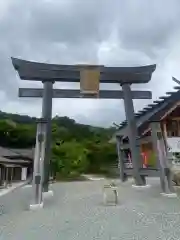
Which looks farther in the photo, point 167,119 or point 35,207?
point 167,119

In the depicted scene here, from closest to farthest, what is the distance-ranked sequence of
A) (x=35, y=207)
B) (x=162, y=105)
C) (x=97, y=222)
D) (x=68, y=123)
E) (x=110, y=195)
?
(x=97, y=222)
(x=35, y=207)
(x=110, y=195)
(x=162, y=105)
(x=68, y=123)

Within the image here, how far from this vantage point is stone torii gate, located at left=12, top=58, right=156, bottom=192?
12000mm

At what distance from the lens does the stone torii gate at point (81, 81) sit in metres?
12.0

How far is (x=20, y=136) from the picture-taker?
39.0 metres

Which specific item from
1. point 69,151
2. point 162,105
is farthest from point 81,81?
point 69,151

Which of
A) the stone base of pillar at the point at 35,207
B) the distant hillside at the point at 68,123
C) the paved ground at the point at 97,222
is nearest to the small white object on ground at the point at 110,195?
the paved ground at the point at 97,222

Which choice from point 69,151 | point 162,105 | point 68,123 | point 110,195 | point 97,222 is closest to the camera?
point 97,222

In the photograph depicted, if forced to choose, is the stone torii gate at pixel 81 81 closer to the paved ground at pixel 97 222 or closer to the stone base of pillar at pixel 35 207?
the stone base of pillar at pixel 35 207

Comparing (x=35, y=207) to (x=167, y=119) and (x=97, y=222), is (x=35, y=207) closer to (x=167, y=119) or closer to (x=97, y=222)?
(x=97, y=222)

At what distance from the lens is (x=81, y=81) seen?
40.4 ft

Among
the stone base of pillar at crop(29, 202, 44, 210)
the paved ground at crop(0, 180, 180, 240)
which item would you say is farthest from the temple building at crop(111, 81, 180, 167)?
the stone base of pillar at crop(29, 202, 44, 210)

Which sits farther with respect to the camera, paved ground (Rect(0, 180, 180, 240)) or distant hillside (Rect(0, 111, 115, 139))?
distant hillside (Rect(0, 111, 115, 139))

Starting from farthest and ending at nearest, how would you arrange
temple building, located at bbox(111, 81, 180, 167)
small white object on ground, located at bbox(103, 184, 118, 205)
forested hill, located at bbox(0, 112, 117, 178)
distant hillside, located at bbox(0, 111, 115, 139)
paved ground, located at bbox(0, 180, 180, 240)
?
distant hillside, located at bbox(0, 111, 115, 139)
forested hill, located at bbox(0, 112, 117, 178)
temple building, located at bbox(111, 81, 180, 167)
small white object on ground, located at bbox(103, 184, 118, 205)
paved ground, located at bbox(0, 180, 180, 240)

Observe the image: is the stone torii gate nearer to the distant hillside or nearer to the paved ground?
the paved ground
